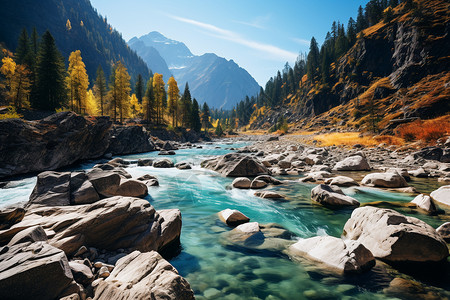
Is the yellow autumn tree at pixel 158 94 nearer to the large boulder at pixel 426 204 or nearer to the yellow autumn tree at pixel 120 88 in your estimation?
the yellow autumn tree at pixel 120 88

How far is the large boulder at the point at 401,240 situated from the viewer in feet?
17.1

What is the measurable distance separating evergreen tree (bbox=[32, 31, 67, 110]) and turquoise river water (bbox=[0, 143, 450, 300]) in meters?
32.5

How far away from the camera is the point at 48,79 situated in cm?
3700

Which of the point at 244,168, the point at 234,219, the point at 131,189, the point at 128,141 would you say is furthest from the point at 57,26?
the point at 234,219

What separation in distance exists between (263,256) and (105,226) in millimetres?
4671

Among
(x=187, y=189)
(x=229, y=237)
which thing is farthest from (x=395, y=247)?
(x=187, y=189)

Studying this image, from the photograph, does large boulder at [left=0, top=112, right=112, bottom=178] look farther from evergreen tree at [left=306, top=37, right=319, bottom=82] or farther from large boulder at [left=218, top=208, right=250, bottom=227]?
evergreen tree at [left=306, top=37, right=319, bottom=82]

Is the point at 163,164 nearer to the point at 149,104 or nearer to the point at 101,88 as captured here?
the point at 101,88

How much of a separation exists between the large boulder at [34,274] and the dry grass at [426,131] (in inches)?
1279

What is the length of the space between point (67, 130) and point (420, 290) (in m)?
27.6

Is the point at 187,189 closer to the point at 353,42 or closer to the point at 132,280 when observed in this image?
the point at 132,280

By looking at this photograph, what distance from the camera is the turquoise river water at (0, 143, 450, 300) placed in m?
4.61

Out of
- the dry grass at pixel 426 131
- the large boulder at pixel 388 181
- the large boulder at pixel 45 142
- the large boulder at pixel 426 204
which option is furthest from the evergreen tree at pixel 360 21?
the large boulder at pixel 45 142

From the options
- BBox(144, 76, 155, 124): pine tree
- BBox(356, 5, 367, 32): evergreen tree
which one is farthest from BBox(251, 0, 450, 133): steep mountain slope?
BBox(144, 76, 155, 124): pine tree
